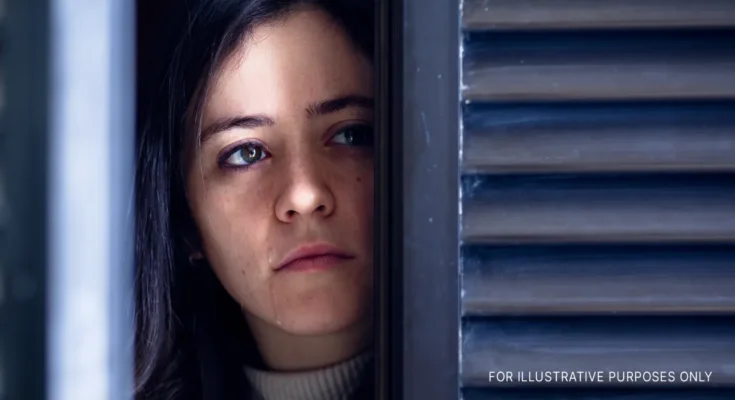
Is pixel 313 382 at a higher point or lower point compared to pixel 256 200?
lower

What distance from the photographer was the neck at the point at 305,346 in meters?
1.11

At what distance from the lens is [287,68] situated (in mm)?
1104

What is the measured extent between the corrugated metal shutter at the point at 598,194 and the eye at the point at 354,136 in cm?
12

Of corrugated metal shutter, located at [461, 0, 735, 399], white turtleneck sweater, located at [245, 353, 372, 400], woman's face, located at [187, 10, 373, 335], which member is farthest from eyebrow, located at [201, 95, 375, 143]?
white turtleneck sweater, located at [245, 353, 372, 400]

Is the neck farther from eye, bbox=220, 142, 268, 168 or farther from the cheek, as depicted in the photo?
eye, bbox=220, 142, 268, 168

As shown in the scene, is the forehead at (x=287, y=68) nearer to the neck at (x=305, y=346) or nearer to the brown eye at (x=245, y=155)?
the brown eye at (x=245, y=155)

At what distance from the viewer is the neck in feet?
3.64

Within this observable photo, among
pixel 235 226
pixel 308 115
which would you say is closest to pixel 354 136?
pixel 308 115

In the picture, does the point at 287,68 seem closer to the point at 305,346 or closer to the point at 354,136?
the point at 354,136

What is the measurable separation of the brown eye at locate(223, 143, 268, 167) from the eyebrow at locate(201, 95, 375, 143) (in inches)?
1.0

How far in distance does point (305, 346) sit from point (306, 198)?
18 centimetres

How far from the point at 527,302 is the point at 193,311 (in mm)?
398

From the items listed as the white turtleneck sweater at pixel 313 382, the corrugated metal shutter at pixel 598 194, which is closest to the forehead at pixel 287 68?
the corrugated metal shutter at pixel 598 194

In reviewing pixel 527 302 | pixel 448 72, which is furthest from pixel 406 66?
pixel 527 302
